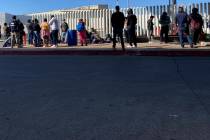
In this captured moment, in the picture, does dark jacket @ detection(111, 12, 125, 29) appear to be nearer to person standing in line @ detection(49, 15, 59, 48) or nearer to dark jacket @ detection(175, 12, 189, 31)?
dark jacket @ detection(175, 12, 189, 31)

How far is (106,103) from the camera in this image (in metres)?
9.45

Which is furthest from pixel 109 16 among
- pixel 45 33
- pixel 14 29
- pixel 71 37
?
pixel 14 29

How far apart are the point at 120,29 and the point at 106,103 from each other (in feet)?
41.0

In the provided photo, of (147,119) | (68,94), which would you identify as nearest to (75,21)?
(68,94)

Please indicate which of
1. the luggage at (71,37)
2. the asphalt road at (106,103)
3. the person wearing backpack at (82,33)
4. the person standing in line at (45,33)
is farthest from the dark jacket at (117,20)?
the person standing in line at (45,33)

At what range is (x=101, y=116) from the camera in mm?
8336

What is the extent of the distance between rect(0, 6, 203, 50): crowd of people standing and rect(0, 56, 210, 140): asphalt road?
21.1ft

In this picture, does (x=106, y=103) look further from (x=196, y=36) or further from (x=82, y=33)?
(x=82, y=33)

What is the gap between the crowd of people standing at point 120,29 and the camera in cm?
2212

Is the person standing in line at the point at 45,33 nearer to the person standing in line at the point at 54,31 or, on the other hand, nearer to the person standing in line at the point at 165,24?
the person standing in line at the point at 54,31

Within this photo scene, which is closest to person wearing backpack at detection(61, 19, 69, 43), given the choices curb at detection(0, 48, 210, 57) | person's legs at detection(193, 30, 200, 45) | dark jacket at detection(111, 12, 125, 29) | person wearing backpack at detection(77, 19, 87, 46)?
person wearing backpack at detection(77, 19, 87, 46)

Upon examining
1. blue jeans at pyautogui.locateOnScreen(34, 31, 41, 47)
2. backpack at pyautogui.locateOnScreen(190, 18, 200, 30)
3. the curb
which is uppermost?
backpack at pyautogui.locateOnScreen(190, 18, 200, 30)

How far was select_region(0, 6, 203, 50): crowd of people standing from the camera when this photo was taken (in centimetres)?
2212

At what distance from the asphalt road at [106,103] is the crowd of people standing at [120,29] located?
642cm
